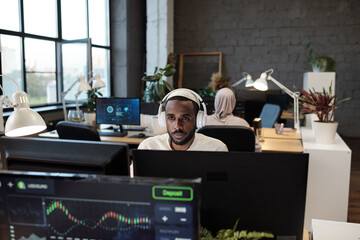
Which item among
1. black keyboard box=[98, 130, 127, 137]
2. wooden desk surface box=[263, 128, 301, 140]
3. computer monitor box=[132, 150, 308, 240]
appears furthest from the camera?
black keyboard box=[98, 130, 127, 137]

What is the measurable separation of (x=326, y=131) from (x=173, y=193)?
2.49 meters

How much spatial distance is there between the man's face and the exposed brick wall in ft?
18.5

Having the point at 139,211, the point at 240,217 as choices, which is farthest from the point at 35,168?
the point at 240,217

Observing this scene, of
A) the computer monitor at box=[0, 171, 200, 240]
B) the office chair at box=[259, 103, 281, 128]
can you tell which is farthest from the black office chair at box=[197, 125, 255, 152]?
the office chair at box=[259, 103, 281, 128]

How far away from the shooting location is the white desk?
2.67m

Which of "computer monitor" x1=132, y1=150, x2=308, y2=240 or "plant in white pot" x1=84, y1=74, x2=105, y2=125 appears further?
"plant in white pot" x1=84, y1=74, x2=105, y2=125

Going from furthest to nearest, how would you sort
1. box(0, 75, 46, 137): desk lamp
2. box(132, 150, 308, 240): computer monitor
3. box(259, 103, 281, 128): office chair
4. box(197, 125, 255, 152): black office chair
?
box(259, 103, 281, 128): office chair < box(197, 125, 255, 152): black office chair < box(0, 75, 46, 137): desk lamp < box(132, 150, 308, 240): computer monitor

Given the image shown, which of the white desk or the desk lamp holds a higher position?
the desk lamp

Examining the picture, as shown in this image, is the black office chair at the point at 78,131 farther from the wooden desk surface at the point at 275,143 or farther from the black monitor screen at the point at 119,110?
the black monitor screen at the point at 119,110

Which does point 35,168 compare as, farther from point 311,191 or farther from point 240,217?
point 311,191

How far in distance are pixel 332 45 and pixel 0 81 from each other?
5908 mm

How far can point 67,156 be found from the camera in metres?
0.96

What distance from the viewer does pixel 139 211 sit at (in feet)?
2.26

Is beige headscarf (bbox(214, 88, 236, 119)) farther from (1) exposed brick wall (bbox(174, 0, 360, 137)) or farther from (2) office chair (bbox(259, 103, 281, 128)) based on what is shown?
(1) exposed brick wall (bbox(174, 0, 360, 137))
